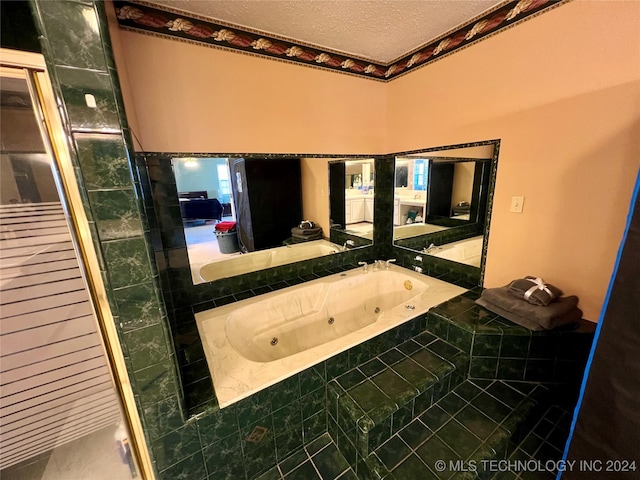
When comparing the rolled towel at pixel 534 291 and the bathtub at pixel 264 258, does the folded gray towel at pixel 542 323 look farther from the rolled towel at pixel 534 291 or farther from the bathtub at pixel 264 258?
the bathtub at pixel 264 258

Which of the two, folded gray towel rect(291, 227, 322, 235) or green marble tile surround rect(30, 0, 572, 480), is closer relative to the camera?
green marble tile surround rect(30, 0, 572, 480)

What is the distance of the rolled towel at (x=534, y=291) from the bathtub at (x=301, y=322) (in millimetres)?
430

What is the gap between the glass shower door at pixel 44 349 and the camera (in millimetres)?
1138

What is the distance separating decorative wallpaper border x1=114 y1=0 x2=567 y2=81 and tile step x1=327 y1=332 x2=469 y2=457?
2.12 metres

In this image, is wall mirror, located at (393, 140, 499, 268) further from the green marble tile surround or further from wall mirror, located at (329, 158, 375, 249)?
the green marble tile surround

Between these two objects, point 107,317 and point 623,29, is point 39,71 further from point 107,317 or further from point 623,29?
point 623,29

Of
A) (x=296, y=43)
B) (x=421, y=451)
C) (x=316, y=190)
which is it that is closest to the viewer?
(x=421, y=451)

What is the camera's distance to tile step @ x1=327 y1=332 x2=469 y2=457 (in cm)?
119

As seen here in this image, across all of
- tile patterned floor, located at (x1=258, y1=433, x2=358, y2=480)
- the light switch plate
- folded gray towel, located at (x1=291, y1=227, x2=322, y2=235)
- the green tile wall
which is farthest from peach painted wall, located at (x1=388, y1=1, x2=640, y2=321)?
tile patterned floor, located at (x1=258, y1=433, x2=358, y2=480)

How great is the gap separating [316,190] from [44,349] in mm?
2130

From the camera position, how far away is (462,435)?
122 centimetres

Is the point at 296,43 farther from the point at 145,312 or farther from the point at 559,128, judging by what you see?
the point at 145,312

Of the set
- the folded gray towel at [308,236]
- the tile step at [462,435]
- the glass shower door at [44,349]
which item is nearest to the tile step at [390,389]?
the tile step at [462,435]

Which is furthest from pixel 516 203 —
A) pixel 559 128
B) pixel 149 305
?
pixel 149 305
